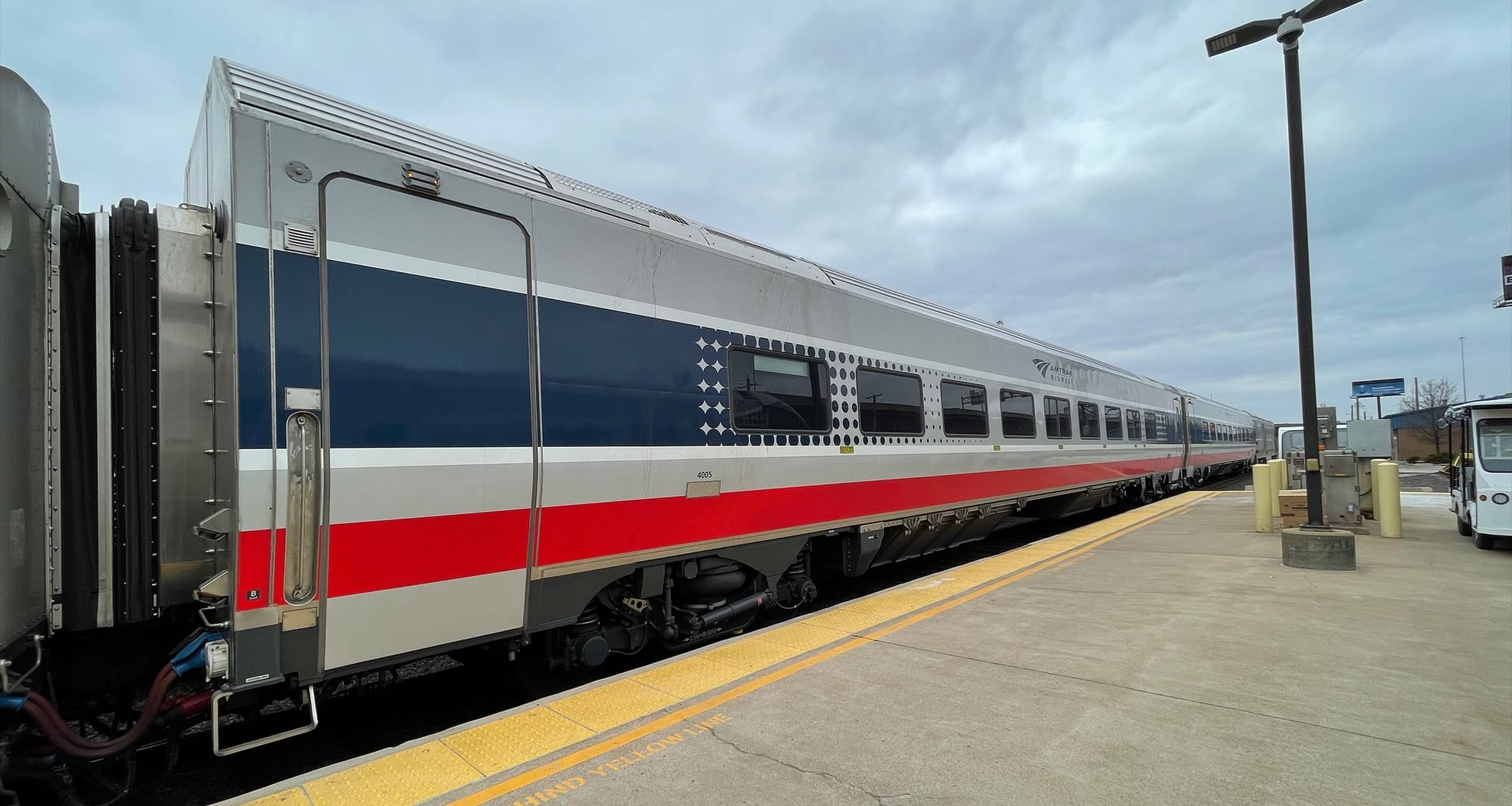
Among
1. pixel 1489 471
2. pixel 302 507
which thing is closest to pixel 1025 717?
pixel 302 507

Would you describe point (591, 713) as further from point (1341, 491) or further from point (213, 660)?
point (1341, 491)

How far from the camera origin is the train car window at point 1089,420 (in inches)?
489

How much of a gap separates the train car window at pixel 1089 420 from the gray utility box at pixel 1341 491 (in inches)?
132

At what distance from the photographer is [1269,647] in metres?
4.74

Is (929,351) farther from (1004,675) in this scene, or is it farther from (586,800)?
(586,800)

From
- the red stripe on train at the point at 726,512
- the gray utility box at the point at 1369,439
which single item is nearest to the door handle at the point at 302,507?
the red stripe on train at the point at 726,512

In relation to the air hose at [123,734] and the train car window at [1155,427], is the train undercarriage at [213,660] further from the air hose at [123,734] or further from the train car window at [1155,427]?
the train car window at [1155,427]

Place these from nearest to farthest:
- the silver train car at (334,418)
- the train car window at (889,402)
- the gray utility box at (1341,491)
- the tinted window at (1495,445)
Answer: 1. the silver train car at (334,418)
2. the train car window at (889,402)
3. the tinted window at (1495,445)
4. the gray utility box at (1341,491)

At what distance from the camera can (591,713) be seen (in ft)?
11.8

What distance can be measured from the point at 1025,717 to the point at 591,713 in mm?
2228

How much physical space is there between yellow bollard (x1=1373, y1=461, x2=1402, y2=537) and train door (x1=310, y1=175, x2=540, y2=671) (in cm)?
1227

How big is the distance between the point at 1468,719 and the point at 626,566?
4589 millimetres

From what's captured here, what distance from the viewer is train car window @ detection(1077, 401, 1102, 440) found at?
40.7ft

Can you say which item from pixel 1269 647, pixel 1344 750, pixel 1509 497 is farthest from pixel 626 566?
pixel 1509 497
